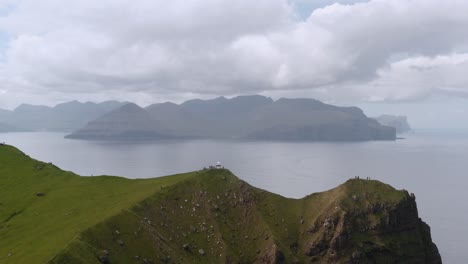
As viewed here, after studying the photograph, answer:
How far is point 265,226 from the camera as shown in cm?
11344

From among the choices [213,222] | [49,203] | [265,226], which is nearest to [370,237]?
[265,226]

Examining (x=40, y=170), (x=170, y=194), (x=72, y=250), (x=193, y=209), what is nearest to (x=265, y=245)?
(x=193, y=209)

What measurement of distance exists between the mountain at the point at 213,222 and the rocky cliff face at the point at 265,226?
275mm

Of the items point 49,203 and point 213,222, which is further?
point 49,203

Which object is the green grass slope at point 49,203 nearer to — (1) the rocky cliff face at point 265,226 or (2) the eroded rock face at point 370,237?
(1) the rocky cliff face at point 265,226

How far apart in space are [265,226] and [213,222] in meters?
14.6

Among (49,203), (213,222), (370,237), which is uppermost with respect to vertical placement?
(49,203)

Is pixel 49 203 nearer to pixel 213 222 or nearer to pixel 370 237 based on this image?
pixel 213 222

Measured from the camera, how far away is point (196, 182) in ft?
407

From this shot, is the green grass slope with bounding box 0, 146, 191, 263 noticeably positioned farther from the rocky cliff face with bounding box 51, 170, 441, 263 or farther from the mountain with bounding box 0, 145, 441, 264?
the rocky cliff face with bounding box 51, 170, 441, 263

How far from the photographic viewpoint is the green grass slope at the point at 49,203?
299 ft

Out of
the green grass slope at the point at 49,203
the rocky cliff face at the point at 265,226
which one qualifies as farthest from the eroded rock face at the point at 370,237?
the green grass slope at the point at 49,203

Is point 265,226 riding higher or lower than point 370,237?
higher

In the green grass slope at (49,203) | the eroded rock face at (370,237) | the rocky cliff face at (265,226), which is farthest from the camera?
the eroded rock face at (370,237)
